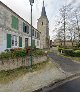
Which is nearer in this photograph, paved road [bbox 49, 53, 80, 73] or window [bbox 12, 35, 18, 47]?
paved road [bbox 49, 53, 80, 73]

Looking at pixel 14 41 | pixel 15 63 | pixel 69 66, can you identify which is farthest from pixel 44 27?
pixel 15 63

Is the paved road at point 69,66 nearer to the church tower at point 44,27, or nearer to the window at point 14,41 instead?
the window at point 14,41

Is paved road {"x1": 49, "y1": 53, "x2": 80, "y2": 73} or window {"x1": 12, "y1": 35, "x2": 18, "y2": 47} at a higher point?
window {"x1": 12, "y1": 35, "x2": 18, "y2": 47}

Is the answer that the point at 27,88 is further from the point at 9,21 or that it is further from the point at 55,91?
the point at 9,21

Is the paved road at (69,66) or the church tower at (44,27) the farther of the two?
the church tower at (44,27)

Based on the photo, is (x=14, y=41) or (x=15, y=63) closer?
(x=15, y=63)

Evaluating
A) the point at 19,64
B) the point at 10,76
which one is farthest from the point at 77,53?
the point at 10,76

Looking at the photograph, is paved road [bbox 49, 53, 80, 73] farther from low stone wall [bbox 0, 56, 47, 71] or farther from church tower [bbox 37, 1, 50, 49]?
church tower [bbox 37, 1, 50, 49]

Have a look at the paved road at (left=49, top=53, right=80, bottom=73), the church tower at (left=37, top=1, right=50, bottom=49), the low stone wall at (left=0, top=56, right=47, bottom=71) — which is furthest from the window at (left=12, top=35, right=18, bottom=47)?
the church tower at (left=37, top=1, right=50, bottom=49)

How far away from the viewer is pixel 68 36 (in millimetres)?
39000

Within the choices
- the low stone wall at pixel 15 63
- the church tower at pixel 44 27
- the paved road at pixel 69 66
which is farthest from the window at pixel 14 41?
the church tower at pixel 44 27

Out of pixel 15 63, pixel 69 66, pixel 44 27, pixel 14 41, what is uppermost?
pixel 44 27

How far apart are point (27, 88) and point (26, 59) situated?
20.1ft

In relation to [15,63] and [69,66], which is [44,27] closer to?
[69,66]
